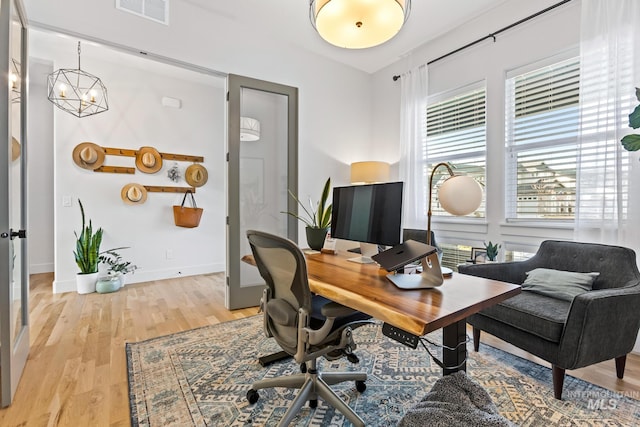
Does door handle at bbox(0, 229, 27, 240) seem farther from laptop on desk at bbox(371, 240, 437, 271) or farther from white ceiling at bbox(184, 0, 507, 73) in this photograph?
white ceiling at bbox(184, 0, 507, 73)

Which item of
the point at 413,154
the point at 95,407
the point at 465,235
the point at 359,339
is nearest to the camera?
the point at 95,407

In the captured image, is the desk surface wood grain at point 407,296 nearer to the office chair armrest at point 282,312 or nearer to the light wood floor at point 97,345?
the office chair armrest at point 282,312

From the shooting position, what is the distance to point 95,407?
1.55 metres

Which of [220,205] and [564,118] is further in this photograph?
[220,205]

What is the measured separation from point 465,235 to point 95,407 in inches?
127

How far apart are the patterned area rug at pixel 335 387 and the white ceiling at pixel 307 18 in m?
2.90

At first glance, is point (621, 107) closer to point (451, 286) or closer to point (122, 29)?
point (451, 286)

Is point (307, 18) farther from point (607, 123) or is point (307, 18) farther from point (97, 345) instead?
point (97, 345)

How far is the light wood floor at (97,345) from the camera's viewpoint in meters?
1.53

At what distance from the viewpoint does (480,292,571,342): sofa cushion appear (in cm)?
162

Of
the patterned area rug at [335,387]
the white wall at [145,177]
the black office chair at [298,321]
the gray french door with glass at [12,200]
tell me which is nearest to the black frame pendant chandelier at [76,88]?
the white wall at [145,177]

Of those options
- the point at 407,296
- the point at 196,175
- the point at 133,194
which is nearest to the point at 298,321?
the point at 407,296

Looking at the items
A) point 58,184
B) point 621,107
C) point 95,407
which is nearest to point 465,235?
point 621,107

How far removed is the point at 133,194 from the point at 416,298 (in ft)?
13.3
